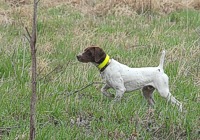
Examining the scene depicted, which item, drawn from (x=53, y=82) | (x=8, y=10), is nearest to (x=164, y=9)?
(x=8, y=10)

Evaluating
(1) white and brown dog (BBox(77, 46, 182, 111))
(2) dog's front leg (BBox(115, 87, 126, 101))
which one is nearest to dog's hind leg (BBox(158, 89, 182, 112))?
(1) white and brown dog (BBox(77, 46, 182, 111))

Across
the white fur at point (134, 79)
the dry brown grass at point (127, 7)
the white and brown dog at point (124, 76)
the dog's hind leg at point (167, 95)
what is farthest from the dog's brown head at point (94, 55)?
the dry brown grass at point (127, 7)

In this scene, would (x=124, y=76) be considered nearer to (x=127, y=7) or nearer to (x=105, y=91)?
(x=105, y=91)

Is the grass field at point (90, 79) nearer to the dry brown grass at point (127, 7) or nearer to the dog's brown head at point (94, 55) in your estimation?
the dog's brown head at point (94, 55)

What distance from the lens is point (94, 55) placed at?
17.4 ft

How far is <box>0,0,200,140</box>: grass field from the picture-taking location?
14.8ft

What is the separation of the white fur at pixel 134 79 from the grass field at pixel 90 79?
152mm

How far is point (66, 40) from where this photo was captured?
320 inches

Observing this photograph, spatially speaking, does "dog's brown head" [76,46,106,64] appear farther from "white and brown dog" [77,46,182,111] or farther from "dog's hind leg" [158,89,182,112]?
"dog's hind leg" [158,89,182,112]

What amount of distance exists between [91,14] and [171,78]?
5461 mm

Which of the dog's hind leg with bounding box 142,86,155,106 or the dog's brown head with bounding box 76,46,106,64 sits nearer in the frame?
the dog's brown head with bounding box 76,46,106,64

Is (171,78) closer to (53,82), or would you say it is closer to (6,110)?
(53,82)

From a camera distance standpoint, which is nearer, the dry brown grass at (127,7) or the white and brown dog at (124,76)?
the white and brown dog at (124,76)

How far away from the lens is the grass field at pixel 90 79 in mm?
4523
